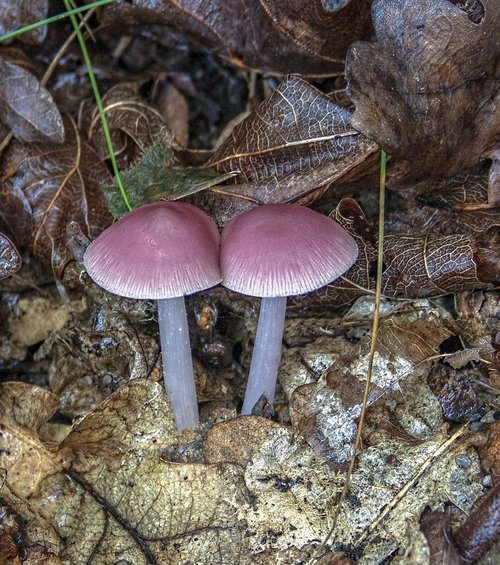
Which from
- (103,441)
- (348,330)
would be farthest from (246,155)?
(103,441)

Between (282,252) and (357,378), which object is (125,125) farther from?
(357,378)

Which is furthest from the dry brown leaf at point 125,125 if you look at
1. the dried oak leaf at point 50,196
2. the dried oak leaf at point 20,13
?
the dried oak leaf at point 20,13

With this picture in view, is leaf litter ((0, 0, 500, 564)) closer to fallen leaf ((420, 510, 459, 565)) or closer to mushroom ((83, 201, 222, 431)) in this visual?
fallen leaf ((420, 510, 459, 565))

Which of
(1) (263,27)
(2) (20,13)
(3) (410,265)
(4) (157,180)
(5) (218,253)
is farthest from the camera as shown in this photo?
(2) (20,13)

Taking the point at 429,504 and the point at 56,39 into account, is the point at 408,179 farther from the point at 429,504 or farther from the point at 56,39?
the point at 56,39

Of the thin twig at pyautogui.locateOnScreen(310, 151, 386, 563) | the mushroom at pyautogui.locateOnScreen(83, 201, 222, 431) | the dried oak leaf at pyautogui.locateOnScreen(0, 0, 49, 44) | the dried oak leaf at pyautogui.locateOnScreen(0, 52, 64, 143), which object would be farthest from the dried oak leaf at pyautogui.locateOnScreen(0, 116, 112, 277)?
the thin twig at pyautogui.locateOnScreen(310, 151, 386, 563)

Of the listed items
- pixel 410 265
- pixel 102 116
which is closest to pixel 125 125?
pixel 102 116

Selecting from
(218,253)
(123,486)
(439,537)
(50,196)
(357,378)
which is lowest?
(123,486)

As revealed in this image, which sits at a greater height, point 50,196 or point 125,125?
point 125,125
